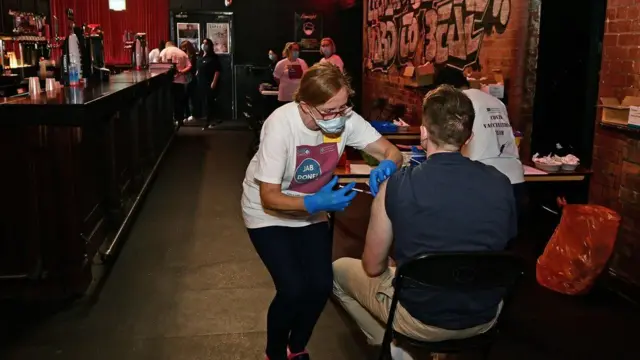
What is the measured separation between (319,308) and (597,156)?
2485 mm

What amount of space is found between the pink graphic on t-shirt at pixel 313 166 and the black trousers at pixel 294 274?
0.58 feet

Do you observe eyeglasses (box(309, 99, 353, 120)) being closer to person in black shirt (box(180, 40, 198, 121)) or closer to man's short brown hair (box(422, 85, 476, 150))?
man's short brown hair (box(422, 85, 476, 150))

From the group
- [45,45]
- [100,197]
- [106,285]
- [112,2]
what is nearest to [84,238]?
[106,285]

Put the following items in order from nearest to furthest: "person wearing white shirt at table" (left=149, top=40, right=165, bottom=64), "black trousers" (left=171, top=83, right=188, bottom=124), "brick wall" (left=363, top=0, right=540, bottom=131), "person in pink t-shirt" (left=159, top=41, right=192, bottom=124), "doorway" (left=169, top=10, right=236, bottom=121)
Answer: "brick wall" (left=363, top=0, right=540, bottom=131) < "person in pink t-shirt" (left=159, top=41, right=192, bottom=124) < "black trousers" (left=171, top=83, right=188, bottom=124) < "person wearing white shirt at table" (left=149, top=40, right=165, bottom=64) < "doorway" (left=169, top=10, right=236, bottom=121)

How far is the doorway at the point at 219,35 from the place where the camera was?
1340 cm

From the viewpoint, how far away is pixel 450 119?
225 cm

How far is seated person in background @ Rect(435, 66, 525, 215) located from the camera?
3506 millimetres

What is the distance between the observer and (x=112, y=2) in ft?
40.5

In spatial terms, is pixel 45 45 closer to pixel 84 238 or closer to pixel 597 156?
pixel 84 238

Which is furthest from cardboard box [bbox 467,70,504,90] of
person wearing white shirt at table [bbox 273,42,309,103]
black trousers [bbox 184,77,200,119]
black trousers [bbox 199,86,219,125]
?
black trousers [bbox 184,77,200,119]

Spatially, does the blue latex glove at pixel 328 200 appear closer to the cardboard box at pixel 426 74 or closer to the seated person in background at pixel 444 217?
the seated person in background at pixel 444 217

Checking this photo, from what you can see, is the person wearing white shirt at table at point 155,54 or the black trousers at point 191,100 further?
the black trousers at point 191,100

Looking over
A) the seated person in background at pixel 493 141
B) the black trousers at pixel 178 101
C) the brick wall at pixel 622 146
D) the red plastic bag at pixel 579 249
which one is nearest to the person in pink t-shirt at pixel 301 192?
the seated person in background at pixel 493 141

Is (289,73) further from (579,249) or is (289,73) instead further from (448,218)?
(448,218)
